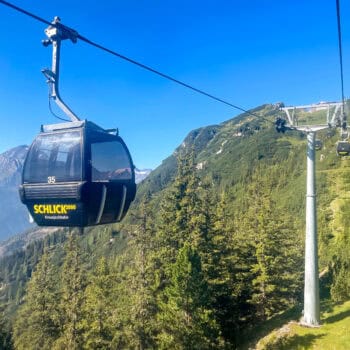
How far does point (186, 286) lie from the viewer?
22.3m

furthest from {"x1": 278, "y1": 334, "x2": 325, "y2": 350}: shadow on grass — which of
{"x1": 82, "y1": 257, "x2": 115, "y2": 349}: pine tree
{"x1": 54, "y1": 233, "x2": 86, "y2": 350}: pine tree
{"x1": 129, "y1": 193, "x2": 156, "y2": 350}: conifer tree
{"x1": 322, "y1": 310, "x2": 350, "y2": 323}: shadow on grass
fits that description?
{"x1": 54, "y1": 233, "x2": 86, "y2": 350}: pine tree

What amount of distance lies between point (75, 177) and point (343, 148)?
1908cm

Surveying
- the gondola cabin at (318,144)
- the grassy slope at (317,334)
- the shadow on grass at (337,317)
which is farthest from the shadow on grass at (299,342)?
the gondola cabin at (318,144)

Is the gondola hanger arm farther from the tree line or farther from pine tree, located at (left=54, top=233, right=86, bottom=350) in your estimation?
pine tree, located at (left=54, top=233, right=86, bottom=350)

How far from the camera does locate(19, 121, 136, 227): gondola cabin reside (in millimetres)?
6855

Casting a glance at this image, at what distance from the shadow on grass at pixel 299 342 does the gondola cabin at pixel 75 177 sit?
16.9 m

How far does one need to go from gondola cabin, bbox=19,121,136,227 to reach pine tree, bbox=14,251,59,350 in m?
30.9

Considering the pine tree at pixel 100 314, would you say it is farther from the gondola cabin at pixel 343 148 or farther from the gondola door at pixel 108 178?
the gondola door at pixel 108 178

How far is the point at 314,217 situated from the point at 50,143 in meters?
16.7

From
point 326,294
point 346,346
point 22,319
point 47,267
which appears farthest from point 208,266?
point 22,319

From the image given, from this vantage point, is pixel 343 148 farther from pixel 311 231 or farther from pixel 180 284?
pixel 180 284

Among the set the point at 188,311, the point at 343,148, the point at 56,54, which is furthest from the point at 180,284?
the point at 56,54

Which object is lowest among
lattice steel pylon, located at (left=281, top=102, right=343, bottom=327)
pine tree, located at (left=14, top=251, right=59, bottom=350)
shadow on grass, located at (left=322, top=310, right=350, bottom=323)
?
pine tree, located at (left=14, top=251, right=59, bottom=350)

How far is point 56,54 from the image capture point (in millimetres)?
6531
